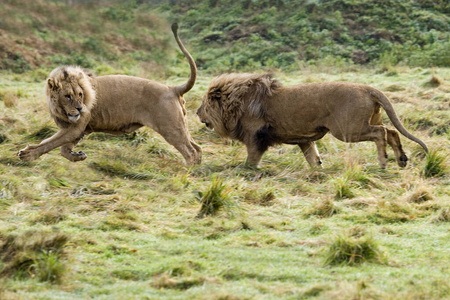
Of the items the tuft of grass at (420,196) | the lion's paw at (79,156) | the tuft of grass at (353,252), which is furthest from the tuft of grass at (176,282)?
the lion's paw at (79,156)

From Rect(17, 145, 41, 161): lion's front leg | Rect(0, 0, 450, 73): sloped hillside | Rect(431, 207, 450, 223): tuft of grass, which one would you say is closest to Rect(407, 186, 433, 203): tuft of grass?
Rect(431, 207, 450, 223): tuft of grass

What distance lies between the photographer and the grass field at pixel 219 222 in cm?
489

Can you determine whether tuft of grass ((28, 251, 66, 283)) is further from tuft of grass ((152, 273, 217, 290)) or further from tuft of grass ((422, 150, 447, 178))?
tuft of grass ((422, 150, 447, 178))

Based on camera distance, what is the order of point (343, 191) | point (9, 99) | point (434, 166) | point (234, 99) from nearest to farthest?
point (343, 191) → point (434, 166) → point (234, 99) → point (9, 99)

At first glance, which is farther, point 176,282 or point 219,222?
point 219,222

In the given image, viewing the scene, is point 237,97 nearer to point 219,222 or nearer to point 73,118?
point 73,118

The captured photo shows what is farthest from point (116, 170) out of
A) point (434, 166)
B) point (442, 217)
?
point (442, 217)

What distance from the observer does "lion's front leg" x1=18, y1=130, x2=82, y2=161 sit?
27.5ft

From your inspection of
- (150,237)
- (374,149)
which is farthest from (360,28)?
(150,237)

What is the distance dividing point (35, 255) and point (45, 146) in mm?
3451

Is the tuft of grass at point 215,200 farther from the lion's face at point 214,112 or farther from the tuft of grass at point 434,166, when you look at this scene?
the tuft of grass at point 434,166

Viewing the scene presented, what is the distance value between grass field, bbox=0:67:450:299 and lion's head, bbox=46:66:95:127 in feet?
2.11

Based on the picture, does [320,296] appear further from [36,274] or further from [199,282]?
[36,274]

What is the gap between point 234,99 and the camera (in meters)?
9.09
